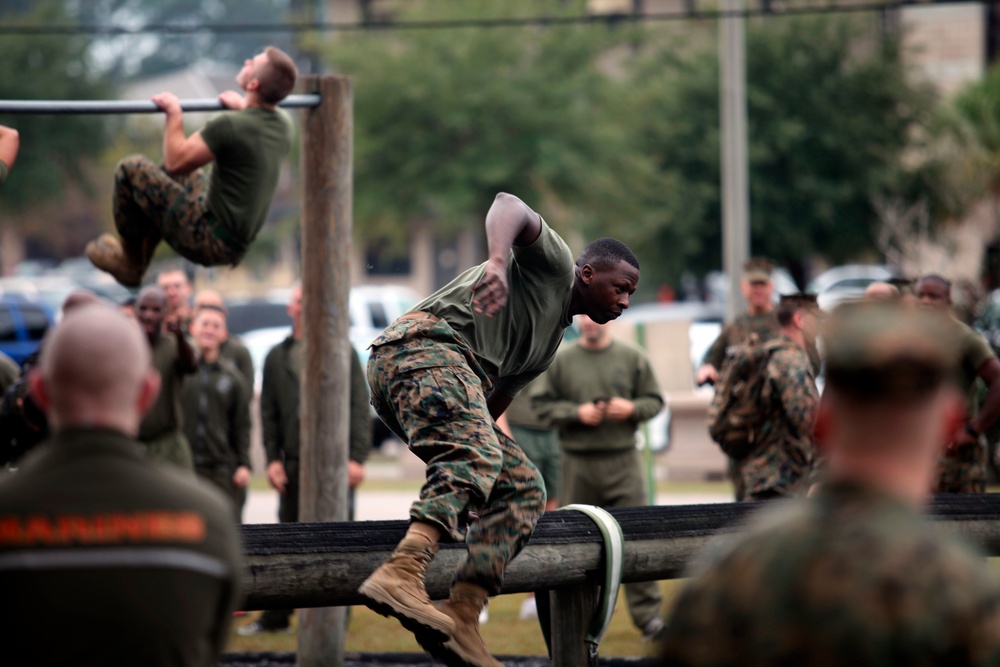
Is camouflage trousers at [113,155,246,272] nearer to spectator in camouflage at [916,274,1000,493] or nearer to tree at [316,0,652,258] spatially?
spectator in camouflage at [916,274,1000,493]

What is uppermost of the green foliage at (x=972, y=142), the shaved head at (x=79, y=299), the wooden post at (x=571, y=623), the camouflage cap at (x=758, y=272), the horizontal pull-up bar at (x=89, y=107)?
the green foliage at (x=972, y=142)

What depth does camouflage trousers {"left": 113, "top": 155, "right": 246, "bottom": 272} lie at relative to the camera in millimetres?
6793

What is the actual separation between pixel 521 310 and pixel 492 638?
4.14m

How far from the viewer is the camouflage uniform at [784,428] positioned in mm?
7957

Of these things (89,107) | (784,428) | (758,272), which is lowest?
(784,428)

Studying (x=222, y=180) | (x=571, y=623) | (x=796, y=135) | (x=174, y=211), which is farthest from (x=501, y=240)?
(x=796, y=135)

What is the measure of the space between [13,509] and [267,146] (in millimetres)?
4075

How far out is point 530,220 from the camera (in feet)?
17.2

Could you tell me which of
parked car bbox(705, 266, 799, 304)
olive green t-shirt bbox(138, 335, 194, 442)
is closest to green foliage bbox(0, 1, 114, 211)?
parked car bbox(705, 266, 799, 304)

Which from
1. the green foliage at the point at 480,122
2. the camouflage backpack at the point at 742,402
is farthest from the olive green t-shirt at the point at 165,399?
the green foliage at the point at 480,122

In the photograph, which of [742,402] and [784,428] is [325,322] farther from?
[784,428]

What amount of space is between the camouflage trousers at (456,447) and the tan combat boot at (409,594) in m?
0.15

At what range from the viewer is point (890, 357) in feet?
8.08

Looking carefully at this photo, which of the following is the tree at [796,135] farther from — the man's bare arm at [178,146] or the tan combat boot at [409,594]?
the tan combat boot at [409,594]
